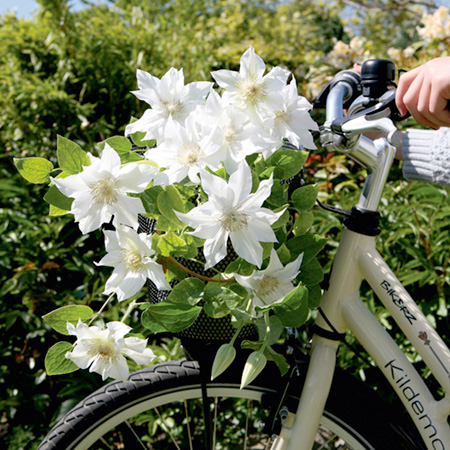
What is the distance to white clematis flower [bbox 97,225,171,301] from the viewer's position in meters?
0.79

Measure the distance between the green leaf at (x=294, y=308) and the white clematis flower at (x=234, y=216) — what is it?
0.08 m

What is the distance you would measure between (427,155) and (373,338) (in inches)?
16.8

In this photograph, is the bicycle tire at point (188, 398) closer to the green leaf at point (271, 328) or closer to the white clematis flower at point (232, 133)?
the green leaf at point (271, 328)

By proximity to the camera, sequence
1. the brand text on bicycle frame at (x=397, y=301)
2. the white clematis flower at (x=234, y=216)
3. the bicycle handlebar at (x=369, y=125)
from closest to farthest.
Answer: the white clematis flower at (x=234, y=216) → the bicycle handlebar at (x=369, y=125) → the brand text on bicycle frame at (x=397, y=301)

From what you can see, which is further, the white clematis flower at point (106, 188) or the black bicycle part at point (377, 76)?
the black bicycle part at point (377, 76)

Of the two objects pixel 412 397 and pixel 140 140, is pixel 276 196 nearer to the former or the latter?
pixel 140 140

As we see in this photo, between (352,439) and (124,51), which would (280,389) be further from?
(124,51)

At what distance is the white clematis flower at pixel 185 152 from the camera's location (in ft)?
2.51

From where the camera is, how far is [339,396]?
111 centimetres

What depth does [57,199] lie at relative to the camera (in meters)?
0.81

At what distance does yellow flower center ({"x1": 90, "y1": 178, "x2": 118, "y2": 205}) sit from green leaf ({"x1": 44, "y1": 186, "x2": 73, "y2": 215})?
0.33ft

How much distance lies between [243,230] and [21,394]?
1.57 m

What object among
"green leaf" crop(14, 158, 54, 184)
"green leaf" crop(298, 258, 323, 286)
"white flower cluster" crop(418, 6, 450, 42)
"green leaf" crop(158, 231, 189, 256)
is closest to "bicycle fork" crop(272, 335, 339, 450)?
"green leaf" crop(298, 258, 323, 286)

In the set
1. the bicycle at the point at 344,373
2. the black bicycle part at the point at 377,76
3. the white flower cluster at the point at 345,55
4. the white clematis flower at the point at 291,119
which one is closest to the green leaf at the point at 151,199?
the white clematis flower at the point at 291,119
